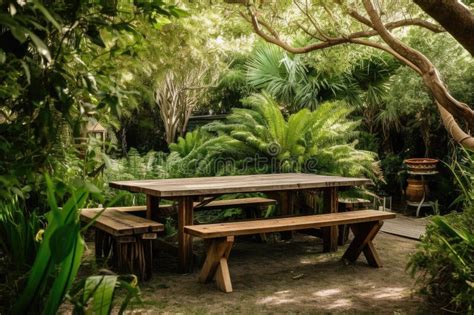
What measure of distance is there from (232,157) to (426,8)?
525 cm

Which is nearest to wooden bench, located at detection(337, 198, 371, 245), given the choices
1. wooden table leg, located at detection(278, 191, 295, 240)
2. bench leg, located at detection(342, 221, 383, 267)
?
wooden table leg, located at detection(278, 191, 295, 240)

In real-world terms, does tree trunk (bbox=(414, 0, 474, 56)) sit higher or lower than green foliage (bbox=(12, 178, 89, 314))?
higher

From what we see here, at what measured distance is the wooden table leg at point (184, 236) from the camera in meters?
4.83

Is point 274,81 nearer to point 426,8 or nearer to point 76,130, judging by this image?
point 426,8

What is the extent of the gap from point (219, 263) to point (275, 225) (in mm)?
593

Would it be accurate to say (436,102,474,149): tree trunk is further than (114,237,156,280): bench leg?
No

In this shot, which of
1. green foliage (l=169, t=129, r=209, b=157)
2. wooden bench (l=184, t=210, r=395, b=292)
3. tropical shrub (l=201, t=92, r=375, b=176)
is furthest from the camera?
green foliage (l=169, t=129, r=209, b=157)

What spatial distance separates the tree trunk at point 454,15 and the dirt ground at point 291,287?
1.99 meters

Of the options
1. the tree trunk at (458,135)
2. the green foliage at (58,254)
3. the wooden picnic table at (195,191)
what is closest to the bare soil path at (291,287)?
the wooden picnic table at (195,191)

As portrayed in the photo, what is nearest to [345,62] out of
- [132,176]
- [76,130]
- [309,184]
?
[309,184]

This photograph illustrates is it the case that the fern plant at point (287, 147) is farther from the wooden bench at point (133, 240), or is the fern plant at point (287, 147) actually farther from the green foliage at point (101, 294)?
the green foliage at point (101, 294)

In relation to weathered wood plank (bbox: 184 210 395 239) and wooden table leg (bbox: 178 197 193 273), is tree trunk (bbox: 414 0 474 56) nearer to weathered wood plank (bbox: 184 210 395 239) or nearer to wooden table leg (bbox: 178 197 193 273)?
weathered wood plank (bbox: 184 210 395 239)

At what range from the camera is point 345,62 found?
654 centimetres

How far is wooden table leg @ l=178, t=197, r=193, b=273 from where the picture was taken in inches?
190
